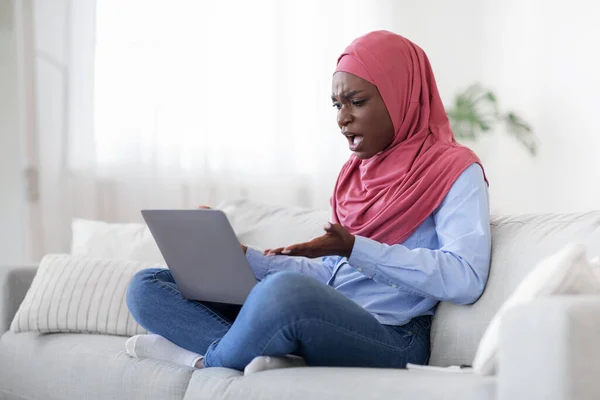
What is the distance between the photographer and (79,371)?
2.09m

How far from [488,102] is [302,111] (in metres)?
0.94

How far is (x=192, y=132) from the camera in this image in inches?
146

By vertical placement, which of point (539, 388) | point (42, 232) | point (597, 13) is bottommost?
point (42, 232)

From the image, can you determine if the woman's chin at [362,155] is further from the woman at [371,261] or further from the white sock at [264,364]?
the white sock at [264,364]

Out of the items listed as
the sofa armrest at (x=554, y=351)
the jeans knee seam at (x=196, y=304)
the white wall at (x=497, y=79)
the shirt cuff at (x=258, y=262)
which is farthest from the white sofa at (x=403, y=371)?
the white wall at (x=497, y=79)

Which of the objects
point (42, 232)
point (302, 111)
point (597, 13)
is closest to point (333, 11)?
point (302, 111)

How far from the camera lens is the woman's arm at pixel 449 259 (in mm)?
1654

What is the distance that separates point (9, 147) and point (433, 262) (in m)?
2.32

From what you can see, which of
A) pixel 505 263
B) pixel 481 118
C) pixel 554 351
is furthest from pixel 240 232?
pixel 481 118

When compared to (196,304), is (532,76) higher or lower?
higher

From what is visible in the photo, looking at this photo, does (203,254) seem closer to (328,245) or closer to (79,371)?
(328,245)

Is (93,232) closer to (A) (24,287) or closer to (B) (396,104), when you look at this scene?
(A) (24,287)

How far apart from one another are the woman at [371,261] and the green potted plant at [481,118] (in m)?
2.15

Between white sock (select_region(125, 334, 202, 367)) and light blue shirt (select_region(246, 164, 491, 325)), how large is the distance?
0.41 m
